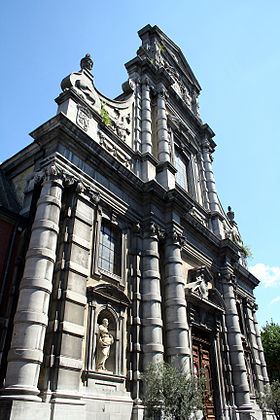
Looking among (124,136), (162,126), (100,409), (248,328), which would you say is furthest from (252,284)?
(100,409)

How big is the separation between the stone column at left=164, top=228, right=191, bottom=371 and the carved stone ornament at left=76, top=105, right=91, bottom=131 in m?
5.35

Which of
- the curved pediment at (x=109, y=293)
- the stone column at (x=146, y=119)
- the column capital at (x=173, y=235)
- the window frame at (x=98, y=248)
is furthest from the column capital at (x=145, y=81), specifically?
the curved pediment at (x=109, y=293)

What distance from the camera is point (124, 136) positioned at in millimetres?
15508

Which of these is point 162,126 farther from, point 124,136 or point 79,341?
point 79,341

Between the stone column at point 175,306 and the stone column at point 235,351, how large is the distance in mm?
4471

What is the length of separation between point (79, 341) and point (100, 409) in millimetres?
1858

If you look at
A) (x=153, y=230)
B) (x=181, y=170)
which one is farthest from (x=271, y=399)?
(x=181, y=170)

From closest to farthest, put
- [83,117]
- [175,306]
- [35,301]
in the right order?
[35,301] → [175,306] → [83,117]

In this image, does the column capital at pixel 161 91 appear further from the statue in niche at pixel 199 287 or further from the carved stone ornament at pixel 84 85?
the statue in niche at pixel 199 287

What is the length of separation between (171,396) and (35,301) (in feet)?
13.8

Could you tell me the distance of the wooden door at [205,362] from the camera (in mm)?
14016

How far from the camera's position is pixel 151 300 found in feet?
39.4

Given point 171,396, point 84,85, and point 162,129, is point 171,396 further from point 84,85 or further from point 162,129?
point 162,129

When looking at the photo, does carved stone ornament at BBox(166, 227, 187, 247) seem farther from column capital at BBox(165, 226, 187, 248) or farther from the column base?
the column base
